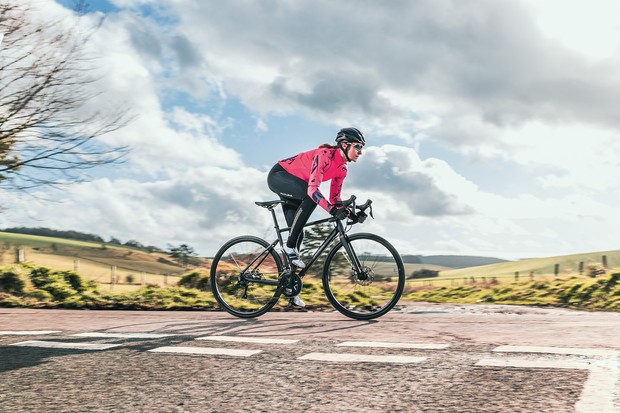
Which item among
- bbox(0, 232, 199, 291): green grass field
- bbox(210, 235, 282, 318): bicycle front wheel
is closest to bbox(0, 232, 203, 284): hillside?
bbox(0, 232, 199, 291): green grass field

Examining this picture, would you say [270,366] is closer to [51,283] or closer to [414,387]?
[414,387]

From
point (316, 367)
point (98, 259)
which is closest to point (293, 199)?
point (316, 367)

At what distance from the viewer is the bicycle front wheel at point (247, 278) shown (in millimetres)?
7586

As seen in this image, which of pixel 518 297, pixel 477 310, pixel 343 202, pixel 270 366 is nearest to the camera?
→ pixel 270 366

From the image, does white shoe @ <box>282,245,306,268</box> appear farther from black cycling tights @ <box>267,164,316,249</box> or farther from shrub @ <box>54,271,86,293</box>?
shrub @ <box>54,271,86,293</box>

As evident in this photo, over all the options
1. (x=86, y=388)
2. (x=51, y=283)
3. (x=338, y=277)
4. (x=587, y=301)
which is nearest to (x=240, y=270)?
(x=338, y=277)

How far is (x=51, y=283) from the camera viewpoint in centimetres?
1118

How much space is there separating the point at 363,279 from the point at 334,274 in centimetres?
34

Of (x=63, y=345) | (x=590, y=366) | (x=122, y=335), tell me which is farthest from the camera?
(x=122, y=335)

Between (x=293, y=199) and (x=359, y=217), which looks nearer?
(x=359, y=217)

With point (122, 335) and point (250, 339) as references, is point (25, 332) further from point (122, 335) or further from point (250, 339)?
point (250, 339)

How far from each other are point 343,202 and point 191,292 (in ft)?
12.4

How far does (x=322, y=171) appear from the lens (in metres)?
6.93

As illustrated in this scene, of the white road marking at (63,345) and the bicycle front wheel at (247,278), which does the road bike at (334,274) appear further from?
the white road marking at (63,345)
